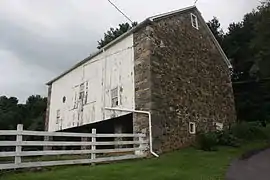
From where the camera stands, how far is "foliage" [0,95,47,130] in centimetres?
4316

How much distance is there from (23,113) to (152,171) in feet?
143

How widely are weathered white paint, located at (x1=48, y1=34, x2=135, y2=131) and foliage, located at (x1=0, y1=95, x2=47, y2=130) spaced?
17.6m

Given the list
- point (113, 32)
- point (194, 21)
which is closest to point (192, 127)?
point (194, 21)

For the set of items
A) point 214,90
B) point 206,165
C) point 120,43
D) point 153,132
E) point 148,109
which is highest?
point 120,43

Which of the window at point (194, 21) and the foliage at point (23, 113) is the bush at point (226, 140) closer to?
the window at point (194, 21)

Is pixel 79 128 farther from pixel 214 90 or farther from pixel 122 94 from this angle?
pixel 214 90

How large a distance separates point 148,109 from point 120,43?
4.74 meters

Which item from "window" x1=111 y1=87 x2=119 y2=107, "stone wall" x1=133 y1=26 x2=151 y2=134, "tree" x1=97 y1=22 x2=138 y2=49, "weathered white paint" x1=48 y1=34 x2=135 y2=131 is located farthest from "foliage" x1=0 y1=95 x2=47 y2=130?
"stone wall" x1=133 y1=26 x2=151 y2=134

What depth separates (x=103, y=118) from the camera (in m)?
18.3

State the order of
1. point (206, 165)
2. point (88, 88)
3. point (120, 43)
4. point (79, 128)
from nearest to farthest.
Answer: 1. point (206, 165)
2. point (120, 43)
3. point (88, 88)
4. point (79, 128)

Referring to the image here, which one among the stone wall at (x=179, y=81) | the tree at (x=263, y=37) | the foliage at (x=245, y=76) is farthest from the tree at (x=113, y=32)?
the tree at (x=263, y=37)

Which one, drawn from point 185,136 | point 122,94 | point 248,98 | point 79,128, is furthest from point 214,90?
point 248,98

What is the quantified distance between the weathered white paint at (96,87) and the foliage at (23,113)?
57.9 feet

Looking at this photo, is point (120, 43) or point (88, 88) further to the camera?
point (88, 88)
